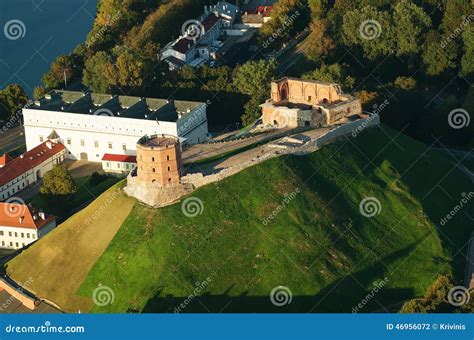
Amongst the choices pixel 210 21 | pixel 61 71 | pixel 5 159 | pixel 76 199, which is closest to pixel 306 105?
pixel 76 199

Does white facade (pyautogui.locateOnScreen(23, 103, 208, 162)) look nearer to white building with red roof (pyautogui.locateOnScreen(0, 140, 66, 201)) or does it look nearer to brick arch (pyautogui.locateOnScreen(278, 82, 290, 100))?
white building with red roof (pyautogui.locateOnScreen(0, 140, 66, 201))

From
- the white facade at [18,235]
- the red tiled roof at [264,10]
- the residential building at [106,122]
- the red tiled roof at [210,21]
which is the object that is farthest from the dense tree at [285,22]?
the white facade at [18,235]

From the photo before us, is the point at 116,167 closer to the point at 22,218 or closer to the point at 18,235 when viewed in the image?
the point at 22,218

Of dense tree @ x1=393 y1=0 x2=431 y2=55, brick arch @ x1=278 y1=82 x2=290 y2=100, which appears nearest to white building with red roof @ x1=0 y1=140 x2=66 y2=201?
brick arch @ x1=278 y1=82 x2=290 y2=100

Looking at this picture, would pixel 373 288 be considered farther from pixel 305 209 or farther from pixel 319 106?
pixel 319 106

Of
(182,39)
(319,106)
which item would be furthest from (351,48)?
(319,106)

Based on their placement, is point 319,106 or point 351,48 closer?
point 319,106
